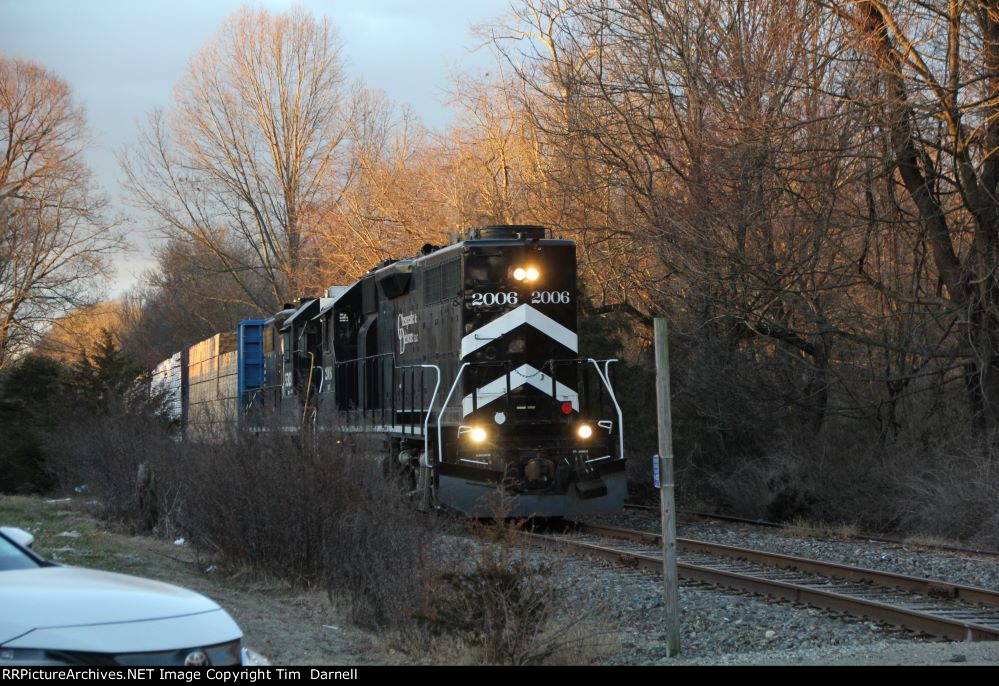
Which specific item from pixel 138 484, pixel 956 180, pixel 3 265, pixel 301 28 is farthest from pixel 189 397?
pixel 956 180

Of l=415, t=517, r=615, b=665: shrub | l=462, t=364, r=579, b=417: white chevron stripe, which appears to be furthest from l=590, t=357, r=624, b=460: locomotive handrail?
l=415, t=517, r=615, b=665: shrub

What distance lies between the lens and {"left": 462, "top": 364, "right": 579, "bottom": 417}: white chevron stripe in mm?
13781

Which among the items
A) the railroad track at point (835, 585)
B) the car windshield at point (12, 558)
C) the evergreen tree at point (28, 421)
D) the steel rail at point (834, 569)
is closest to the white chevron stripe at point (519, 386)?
the steel rail at point (834, 569)

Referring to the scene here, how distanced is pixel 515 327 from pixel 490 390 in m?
0.94

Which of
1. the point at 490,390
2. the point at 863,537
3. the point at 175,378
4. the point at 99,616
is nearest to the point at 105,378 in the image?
the point at 175,378

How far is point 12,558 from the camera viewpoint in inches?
188

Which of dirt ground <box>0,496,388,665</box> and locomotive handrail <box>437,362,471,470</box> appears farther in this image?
locomotive handrail <box>437,362,471,470</box>

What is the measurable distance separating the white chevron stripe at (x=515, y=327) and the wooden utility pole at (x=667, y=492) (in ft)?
22.1

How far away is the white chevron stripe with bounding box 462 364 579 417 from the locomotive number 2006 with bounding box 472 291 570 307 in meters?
0.90

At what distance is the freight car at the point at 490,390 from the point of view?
13133 millimetres

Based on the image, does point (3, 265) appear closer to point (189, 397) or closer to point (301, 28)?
point (189, 397)

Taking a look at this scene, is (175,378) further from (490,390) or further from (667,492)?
(667,492)

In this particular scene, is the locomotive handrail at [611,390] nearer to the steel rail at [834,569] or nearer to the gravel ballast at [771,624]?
the steel rail at [834,569]

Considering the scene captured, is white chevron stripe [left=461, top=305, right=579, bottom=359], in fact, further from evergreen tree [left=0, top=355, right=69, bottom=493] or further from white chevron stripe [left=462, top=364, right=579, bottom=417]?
evergreen tree [left=0, top=355, right=69, bottom=493]
